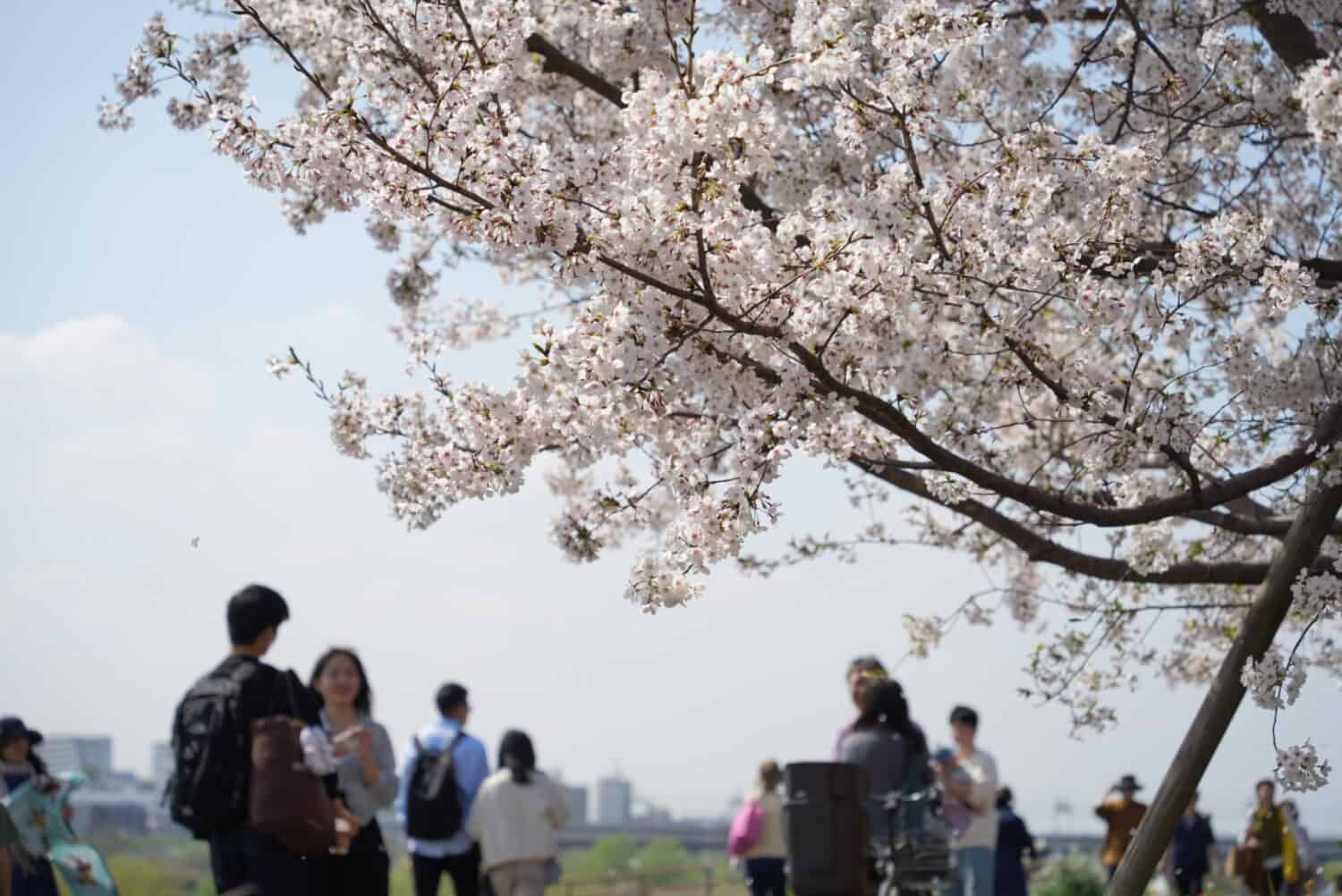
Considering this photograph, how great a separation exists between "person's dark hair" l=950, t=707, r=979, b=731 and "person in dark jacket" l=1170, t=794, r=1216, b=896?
508 centimetres

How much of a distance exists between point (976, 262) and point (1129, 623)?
11.9 feet

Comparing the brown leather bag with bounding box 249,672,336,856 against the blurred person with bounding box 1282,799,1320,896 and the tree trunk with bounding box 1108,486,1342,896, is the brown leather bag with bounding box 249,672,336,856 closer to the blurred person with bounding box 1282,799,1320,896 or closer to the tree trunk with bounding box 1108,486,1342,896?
the tree trunk with bounding box 1108,486,1342,896

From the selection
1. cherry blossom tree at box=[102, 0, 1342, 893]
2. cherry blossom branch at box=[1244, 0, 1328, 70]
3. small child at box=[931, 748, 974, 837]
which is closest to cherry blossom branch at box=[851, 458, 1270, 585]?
cherry blossom tree at box=[102, 0, 1342, 893]

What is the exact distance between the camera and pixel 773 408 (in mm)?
5441

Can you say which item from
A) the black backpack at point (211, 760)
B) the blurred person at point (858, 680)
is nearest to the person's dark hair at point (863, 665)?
the blurred person at point (858, 680)

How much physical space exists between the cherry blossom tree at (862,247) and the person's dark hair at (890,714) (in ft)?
2.45

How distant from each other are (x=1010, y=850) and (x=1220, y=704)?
18.0 feet

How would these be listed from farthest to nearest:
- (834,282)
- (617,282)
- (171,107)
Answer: (171,107), (834,282), (617,282)

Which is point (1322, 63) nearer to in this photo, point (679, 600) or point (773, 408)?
point (773, 408)

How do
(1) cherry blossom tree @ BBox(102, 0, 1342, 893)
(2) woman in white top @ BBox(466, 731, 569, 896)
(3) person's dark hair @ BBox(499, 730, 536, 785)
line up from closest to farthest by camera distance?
(1) cherry blossom tree @ BBox(102, 0, 1342, 893) → (2) woman in white top @ BBox(466, 731, 569, 896) → (3) person's dark hair @ BBox(499, 730, 536, 785)

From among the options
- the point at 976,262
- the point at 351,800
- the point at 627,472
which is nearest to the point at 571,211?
the point at 976,262

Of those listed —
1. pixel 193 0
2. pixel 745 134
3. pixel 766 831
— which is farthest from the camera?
pixel 766 831

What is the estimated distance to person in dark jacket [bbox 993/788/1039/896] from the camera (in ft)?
38.5

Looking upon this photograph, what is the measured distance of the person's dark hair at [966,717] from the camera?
10109 millimetres
